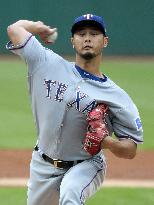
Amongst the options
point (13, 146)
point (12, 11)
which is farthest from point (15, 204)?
point (12, 11)

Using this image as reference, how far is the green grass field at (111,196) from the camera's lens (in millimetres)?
7039

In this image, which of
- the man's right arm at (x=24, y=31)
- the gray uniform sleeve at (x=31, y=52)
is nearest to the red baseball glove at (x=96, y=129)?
the gray uniform sleeve at (x=31, y=52)

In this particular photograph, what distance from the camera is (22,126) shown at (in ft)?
39.2

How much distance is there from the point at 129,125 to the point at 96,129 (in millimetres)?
329

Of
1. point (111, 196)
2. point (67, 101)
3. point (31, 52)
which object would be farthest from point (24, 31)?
point (111, 196)

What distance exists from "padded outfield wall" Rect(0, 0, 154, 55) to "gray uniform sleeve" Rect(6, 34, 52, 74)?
17.5 m

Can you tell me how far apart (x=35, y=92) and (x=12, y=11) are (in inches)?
693

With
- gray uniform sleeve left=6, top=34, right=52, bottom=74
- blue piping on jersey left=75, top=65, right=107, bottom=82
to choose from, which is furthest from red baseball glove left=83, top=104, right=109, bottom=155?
gray uniform sleeve left=6, top=34, right=52, bottom=74

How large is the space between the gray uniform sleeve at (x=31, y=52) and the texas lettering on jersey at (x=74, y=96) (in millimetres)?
164

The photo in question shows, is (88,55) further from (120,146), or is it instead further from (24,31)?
(120,146)

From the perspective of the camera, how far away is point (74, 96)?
4.88 meters

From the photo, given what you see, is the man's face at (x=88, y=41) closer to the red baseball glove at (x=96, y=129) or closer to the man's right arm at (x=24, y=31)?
the man's right arm at (x=24, y=31)

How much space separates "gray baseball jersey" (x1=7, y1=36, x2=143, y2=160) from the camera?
4.88m

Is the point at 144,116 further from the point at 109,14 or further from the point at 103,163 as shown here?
the point at 109,14
